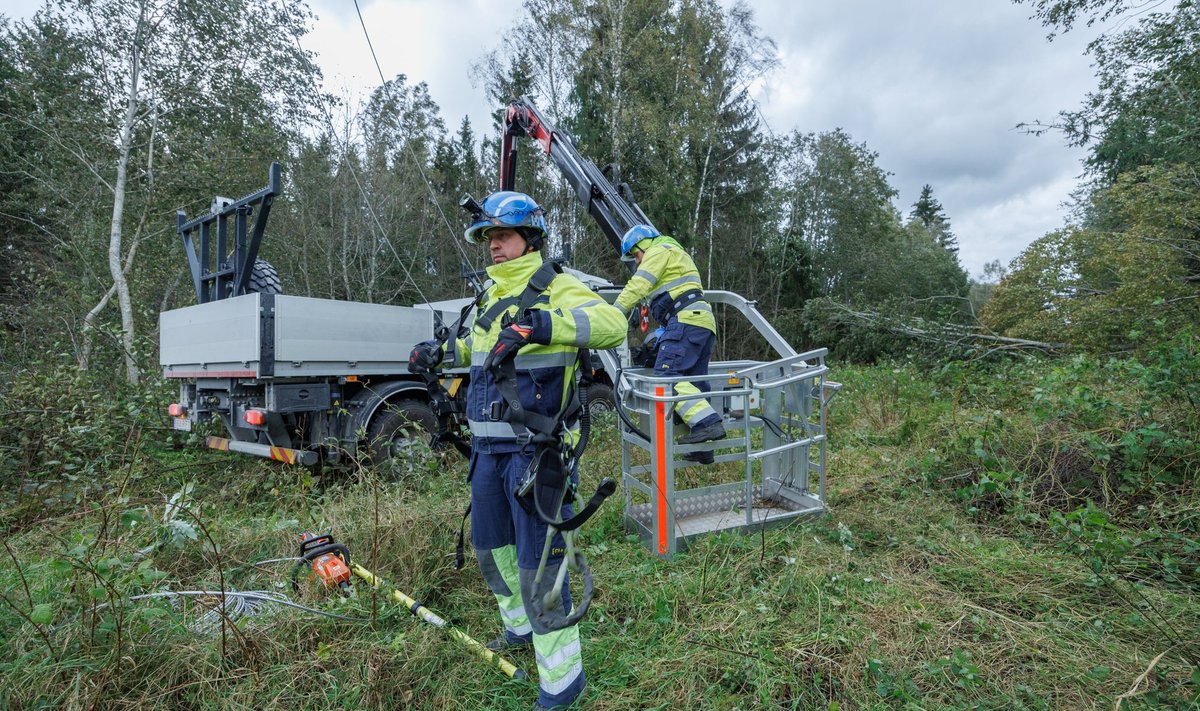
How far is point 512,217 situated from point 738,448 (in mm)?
2265

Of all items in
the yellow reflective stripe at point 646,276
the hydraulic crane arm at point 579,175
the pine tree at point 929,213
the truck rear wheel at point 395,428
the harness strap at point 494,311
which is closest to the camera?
the harness strap at point 494,311

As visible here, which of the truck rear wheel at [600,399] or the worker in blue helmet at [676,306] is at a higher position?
the worker in blue helmet at [676,306]

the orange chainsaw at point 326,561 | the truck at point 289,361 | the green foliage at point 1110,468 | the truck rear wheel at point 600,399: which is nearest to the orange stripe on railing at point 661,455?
the truck at point 289,361

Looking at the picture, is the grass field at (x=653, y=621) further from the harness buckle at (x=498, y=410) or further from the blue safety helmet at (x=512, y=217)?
the blue safety helmet at (x=512, y=217)

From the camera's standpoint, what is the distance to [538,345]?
2.17 m

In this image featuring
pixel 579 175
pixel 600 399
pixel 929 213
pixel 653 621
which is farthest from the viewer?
pixel 929 213

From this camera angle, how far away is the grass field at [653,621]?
2.01 m

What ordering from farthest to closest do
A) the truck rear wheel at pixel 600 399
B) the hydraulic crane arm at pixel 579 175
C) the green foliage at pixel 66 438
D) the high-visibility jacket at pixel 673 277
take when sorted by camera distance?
the truck rear wheel at pixel 600 399 → the hydraulic crane arm at pixel 579 175 → the high-visibility jacket at pixel 673 277 → the green foliage at pixel 66 438

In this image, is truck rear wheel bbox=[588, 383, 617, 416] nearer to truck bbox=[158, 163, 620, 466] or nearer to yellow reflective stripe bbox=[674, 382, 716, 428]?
truck bbox=[158, 163, 620, 466]

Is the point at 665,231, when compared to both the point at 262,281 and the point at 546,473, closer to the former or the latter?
the point at 262,281

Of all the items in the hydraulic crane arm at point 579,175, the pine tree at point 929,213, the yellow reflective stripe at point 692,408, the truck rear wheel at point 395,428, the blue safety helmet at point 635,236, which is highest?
the pine tree at point 929,213

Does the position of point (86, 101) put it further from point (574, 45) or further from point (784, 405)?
point (784, 405)

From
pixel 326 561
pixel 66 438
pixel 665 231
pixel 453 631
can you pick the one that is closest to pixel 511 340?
pixel 453 631

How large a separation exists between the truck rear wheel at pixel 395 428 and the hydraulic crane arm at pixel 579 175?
260cm
